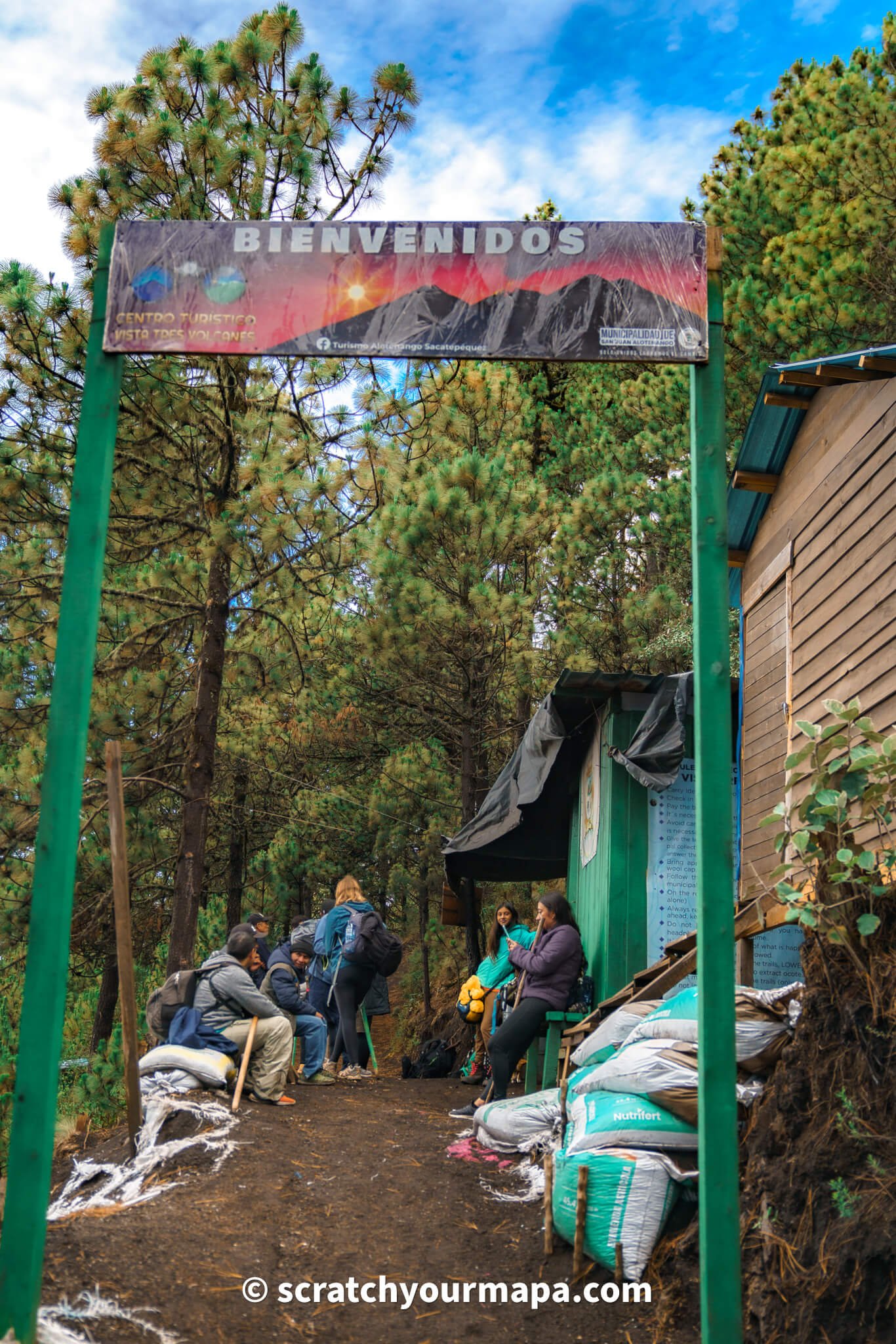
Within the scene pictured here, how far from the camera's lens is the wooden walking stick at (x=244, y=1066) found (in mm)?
6988

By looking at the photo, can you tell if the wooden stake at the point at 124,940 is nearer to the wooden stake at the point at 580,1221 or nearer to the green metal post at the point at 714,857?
the wooden stake at the point at 580,1221

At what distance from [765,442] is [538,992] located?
14.5ft

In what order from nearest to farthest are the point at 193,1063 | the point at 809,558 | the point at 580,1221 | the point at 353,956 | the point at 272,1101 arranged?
1. the point at 580,1221
2. the point at 193,1063
3. the point at 809,558
4. the point at 272,1101
5. the point at 353,956

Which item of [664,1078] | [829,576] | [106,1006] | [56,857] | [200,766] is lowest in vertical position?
[106,1006]

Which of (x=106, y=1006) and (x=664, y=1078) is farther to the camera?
(x=106, y=1006)

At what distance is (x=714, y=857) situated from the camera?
3504mm

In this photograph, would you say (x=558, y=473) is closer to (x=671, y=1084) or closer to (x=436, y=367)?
(x=436, y=367)

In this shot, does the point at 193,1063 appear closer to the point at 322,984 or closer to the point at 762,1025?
the point at 322,984

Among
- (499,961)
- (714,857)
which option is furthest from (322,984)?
(714,857)

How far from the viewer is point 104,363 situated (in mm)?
3938

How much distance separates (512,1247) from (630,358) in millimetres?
3940

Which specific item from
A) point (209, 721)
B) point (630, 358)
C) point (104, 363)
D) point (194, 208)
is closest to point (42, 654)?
point (209, 721)

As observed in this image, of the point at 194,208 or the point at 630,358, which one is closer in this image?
the point at 630,358

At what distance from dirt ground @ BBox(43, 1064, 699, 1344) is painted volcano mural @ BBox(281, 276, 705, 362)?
3447mm
